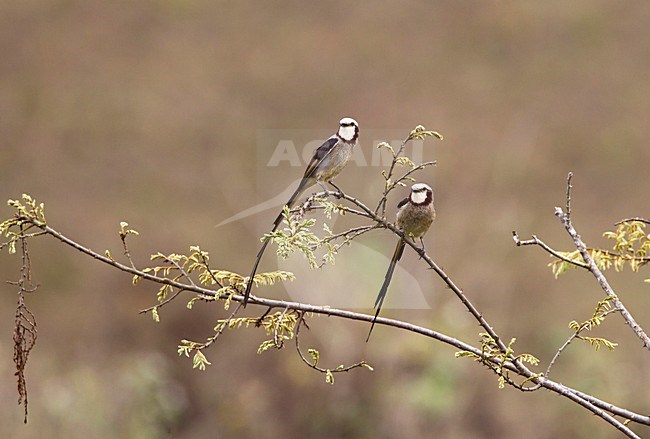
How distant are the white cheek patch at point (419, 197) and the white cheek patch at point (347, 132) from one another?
280 millimetres

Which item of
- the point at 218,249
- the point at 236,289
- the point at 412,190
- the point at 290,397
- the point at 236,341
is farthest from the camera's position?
the point at 218,249

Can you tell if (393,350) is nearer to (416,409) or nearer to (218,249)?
(416,409)

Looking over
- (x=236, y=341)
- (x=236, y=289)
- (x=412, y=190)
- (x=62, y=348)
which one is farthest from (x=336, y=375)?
(x=236, y=289)

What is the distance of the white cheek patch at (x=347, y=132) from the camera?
268 cm

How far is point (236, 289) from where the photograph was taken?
2020 mm

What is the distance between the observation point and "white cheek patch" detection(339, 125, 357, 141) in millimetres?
2680

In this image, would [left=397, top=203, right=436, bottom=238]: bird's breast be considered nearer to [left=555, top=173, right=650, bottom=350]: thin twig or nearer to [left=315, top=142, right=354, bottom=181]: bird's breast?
[left=315, top=142, right=354, bottom=181]: bird's breast

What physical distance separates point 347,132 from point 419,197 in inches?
12.8

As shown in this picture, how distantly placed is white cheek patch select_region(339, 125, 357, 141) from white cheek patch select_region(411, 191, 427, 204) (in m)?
0.28

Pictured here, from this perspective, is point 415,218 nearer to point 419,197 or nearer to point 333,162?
point 419,197

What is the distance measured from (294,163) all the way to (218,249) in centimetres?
291

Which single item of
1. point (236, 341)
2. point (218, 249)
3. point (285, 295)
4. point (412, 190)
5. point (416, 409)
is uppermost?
point (218, 249)

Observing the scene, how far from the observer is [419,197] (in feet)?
8.43

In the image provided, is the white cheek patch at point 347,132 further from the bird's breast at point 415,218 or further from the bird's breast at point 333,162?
the bird's breast at point 415,218
